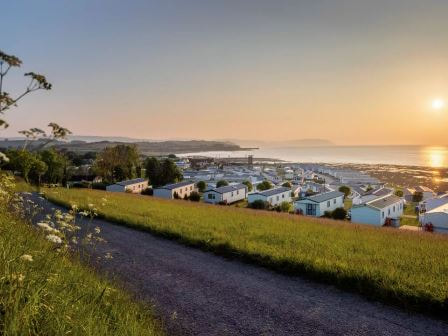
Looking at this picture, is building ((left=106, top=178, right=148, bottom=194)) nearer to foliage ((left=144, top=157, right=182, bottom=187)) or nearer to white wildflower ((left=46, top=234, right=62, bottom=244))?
foliage ((left=144, top=157, right=182, bottom=187))

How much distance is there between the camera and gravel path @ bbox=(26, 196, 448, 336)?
596 cm

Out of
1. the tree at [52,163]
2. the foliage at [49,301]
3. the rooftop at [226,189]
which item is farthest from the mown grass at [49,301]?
the rooftop at [226,189]

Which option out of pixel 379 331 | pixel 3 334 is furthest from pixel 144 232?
pixel 3 334

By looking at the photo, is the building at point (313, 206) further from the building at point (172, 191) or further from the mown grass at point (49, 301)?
the mown grass at point (49, 301)

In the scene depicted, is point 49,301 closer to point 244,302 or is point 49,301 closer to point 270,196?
point 244,302

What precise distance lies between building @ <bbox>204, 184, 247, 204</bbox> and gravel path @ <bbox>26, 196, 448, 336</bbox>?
41079 millimetres

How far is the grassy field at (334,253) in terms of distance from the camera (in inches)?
285

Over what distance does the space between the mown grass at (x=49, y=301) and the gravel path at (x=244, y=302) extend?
92cm

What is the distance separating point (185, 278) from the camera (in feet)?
27.4

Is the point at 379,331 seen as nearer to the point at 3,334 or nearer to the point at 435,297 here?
the point at 435,297

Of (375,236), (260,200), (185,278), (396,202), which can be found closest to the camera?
(185,278)

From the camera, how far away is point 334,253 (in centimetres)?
1007

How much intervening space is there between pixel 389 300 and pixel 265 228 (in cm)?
729

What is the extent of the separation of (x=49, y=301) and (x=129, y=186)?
4960cm
